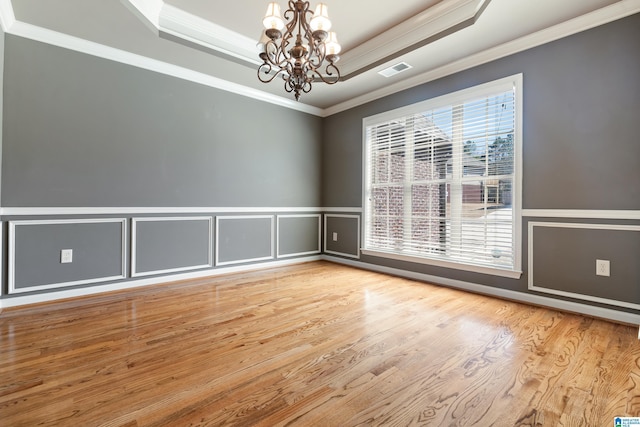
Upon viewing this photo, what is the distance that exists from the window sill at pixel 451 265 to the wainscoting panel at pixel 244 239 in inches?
56.6

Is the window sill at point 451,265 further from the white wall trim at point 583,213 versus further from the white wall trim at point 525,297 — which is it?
the white wall trim at point 583,213

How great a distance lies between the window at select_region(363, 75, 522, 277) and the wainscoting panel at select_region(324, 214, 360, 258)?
0.67 ft

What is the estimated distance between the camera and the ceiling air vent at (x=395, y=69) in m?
3.26

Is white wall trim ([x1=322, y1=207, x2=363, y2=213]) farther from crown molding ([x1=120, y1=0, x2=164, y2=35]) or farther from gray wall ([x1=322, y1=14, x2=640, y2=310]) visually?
crown molding ([x1=120, y1=0, x2=164, y2=35])

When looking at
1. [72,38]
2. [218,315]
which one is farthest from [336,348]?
[72,38]

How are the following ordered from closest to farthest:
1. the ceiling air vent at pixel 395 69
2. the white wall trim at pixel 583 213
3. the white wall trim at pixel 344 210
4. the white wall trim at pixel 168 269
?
the white wall trim at pixel 583 213 < the white wall trim at pixel 168 269 < the ceiling air vent at pixel 395 69 < the white wall trim at pixel 344 210

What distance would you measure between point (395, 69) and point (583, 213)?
2337 millimetres

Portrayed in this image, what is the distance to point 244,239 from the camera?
398 cm

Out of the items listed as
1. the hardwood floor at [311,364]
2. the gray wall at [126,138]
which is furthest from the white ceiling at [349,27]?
the hardwood floor at [311,364]

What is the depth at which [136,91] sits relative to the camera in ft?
10.3

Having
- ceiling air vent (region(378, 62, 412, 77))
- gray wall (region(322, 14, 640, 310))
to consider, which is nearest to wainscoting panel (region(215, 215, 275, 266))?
ceiling air vent (region(378, 62, 412, 77))

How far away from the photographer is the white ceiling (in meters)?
2.35

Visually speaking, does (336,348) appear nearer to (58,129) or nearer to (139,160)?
(139,160)

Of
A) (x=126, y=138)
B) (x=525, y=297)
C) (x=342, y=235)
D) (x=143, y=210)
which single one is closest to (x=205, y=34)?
(x=126, y=138)
